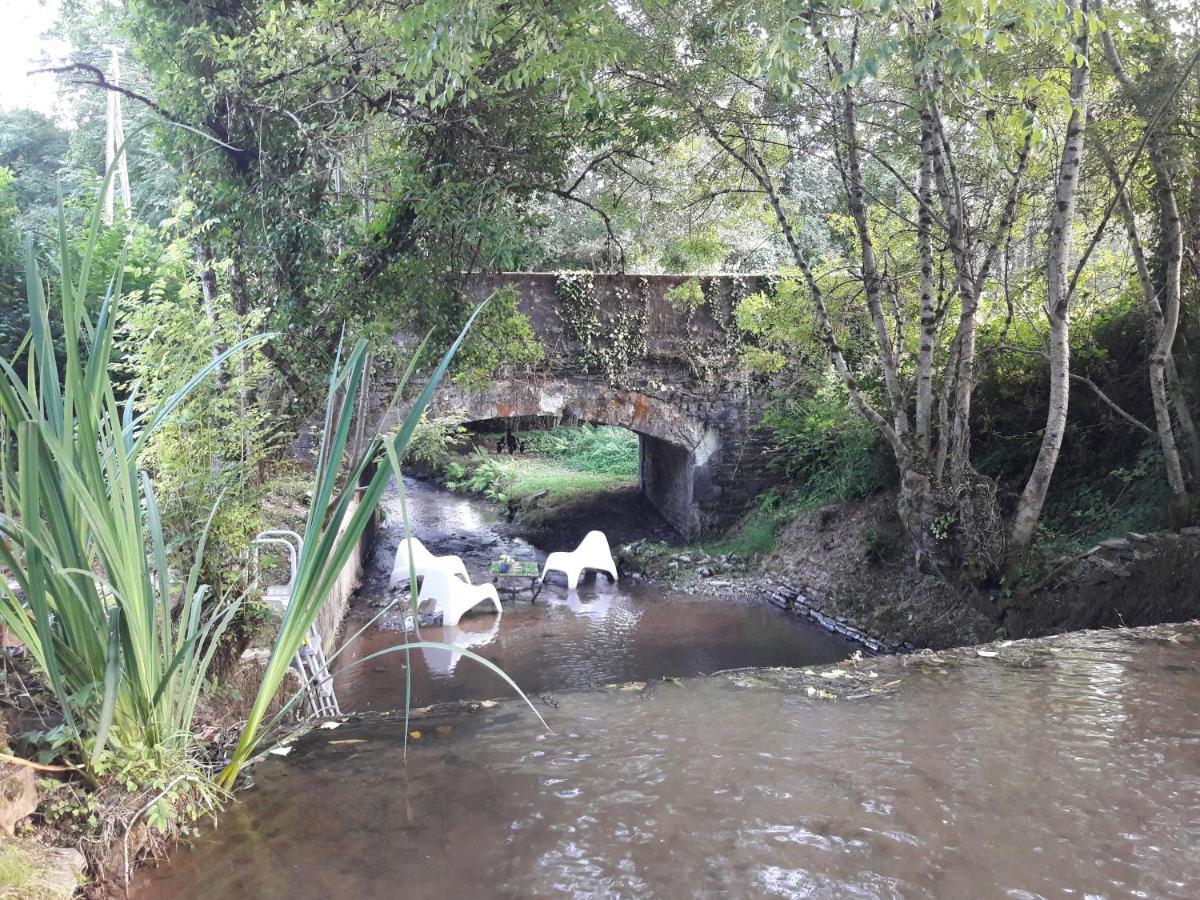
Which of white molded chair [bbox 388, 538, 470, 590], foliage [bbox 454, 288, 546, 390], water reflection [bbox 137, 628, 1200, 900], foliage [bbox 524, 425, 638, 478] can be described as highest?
foliage [bbox 454, 288, 546, 390]

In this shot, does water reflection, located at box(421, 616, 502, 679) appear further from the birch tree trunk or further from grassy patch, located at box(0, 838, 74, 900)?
the birch tree trunk

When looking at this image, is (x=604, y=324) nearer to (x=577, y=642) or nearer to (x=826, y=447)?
(x=826, y=447)

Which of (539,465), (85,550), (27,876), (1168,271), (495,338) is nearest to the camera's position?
(27,876)

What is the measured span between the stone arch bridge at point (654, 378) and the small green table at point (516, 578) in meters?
1.73

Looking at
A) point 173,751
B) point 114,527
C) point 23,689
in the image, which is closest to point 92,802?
point 173,751

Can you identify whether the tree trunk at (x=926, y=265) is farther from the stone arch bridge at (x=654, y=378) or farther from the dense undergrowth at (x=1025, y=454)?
the stone arch bridge at (x=654, y=378)

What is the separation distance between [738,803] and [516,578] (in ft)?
21.9

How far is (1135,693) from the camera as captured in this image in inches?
118

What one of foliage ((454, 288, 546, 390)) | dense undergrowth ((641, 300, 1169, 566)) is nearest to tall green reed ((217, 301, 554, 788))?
foliage ((454, 288, 546, 390))

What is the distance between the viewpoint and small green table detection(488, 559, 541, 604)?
823 centimetres

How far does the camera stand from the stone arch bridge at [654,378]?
9227 millimetres

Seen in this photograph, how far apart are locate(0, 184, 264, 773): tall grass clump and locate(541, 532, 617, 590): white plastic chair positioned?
669 cm

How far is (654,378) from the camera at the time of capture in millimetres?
9695

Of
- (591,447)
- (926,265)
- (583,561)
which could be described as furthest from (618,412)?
(591,447)
